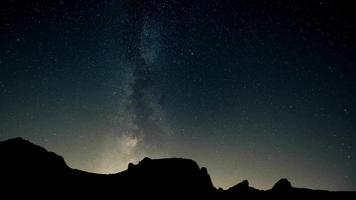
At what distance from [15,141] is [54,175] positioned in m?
6.84

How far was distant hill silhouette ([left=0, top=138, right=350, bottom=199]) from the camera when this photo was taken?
113ft

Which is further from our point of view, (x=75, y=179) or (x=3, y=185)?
(x=75, y=179)

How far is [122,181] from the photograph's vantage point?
135ft

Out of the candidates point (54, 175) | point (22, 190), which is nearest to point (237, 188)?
point (54, 175)

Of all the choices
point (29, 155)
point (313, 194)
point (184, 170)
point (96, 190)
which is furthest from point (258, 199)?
point (29, 155)

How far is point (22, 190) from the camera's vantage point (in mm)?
32344

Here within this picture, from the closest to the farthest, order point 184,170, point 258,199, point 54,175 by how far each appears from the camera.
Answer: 1. point 54,175
2. point 258,199
3. point 184,170

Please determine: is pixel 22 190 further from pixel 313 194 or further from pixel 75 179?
pixel 313 194

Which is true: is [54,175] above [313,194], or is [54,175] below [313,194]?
above

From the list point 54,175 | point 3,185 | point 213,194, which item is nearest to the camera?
point 3,185

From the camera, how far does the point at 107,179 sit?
4059cm

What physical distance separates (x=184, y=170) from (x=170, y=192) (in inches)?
206

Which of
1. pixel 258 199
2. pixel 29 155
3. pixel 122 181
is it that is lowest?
pixel 258 199

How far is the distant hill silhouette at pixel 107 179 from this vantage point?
34594 millimetres
